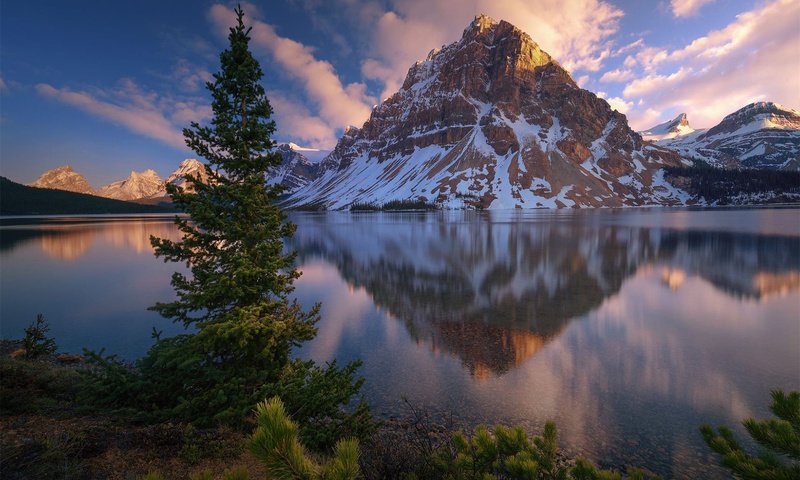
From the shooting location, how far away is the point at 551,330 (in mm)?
19266

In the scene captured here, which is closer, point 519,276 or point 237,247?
point 237,247

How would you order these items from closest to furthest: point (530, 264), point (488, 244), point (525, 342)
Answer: point (525, 342), point (530, 264), point (488, 244)

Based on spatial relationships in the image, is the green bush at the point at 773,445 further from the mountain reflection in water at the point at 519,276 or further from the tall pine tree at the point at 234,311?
the mountain reflection in water at the point at 519,276

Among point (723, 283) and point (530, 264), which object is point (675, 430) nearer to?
point (723, 283)

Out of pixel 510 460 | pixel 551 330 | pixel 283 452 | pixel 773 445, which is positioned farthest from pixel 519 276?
pixel 283 452

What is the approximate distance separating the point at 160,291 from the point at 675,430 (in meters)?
35.6

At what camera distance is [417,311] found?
75.8ft

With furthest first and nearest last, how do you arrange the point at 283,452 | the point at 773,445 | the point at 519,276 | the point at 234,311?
1. the point at 519,276
2. the point at 234,311
3. the point at 773,445
4. the point at 283,452

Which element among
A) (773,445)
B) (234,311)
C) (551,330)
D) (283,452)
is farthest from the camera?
(551,330)

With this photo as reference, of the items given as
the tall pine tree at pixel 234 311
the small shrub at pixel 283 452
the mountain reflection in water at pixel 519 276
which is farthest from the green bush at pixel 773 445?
the mountain reflection in water at pixel 519 276

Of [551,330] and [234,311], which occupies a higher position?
[234,311]

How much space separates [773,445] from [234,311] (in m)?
9.67

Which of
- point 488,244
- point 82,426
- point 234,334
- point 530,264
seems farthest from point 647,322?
point 488,244

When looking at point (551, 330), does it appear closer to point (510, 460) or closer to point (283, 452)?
point (510, 460)
